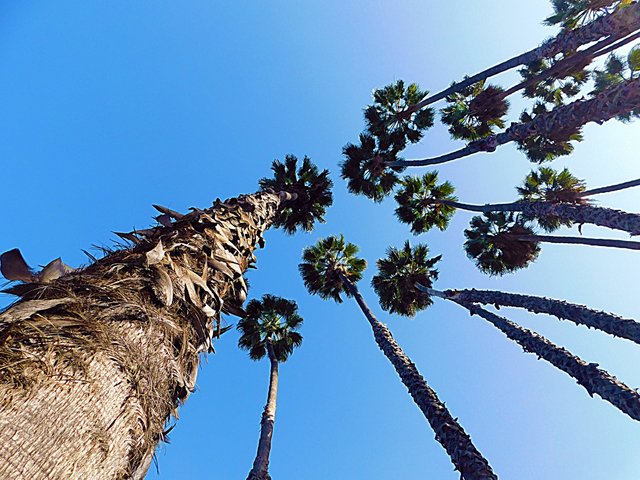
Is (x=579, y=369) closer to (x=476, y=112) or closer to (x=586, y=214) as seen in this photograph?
(x=586, y=214)

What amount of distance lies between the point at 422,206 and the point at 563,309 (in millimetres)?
8737

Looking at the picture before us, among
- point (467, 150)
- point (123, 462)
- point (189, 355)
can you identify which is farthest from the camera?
point (467, 150)

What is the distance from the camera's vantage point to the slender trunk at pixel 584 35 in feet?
27.6

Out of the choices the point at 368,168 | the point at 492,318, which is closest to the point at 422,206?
the point at 368,168

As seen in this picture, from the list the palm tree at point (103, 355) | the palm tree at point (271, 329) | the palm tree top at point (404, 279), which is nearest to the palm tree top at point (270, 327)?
the palm tree at point (271, 329)

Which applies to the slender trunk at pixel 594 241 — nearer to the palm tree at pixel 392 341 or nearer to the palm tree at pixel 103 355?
the palm tree at pixel 392 341

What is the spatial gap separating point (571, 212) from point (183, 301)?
11603 mm

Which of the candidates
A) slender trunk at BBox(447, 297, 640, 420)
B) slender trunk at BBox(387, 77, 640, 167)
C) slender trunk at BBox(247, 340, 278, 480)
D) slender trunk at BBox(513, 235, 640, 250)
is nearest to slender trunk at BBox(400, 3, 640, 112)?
slender trunk at BBox(387, 77, 640, 167)

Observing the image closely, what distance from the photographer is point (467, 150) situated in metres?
14.1

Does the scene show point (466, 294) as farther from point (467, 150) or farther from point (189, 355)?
point (189, 355)

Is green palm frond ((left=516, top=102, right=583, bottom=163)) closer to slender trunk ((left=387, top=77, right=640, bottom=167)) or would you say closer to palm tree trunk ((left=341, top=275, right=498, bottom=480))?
slender trunk ((left=387, top=77, right=640, bottom=167))

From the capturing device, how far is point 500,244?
16.9 meters

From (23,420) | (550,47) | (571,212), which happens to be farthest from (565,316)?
(23,420)

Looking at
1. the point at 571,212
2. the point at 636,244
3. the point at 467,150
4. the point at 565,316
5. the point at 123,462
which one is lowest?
the point at 123,462
